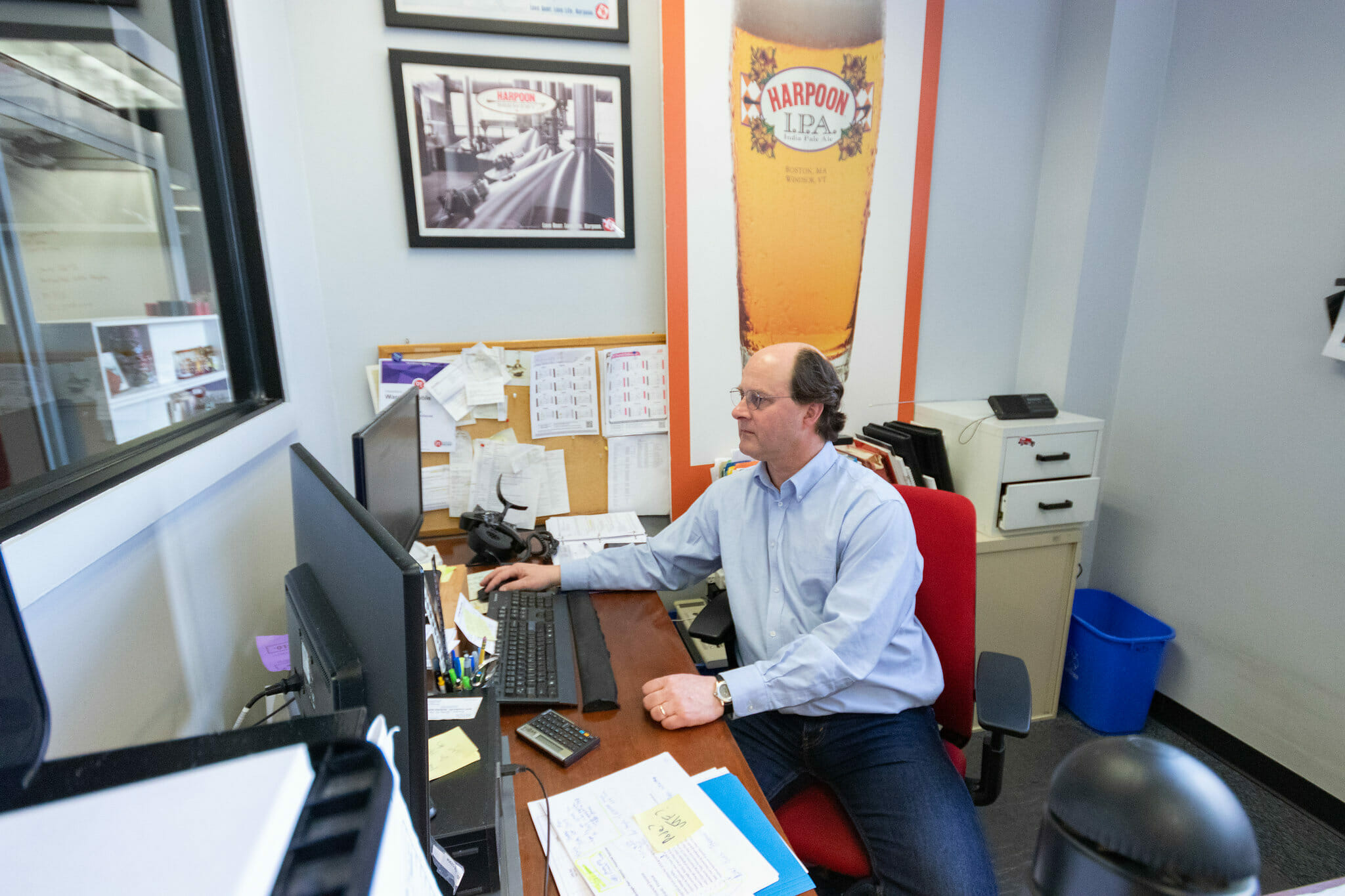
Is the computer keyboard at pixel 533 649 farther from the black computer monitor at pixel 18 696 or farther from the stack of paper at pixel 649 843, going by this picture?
the black computer monitor at pixel 18 696

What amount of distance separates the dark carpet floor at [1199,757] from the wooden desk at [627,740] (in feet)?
3.09

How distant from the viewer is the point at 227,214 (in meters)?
1.44

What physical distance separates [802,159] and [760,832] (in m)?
1.92

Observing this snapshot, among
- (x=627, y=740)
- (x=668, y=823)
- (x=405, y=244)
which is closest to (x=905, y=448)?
(x=627, y=740)

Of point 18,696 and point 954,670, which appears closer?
point 18,696

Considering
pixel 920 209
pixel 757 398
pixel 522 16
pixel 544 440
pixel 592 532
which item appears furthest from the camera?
pixel 920 209

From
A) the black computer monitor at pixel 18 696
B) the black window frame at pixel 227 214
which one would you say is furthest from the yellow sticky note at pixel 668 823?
the black window frame at pixel 227 214

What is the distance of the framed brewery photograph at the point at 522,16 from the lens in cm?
174

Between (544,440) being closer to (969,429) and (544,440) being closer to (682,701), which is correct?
(682,701)

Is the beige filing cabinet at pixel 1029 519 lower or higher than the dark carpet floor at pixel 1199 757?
higher

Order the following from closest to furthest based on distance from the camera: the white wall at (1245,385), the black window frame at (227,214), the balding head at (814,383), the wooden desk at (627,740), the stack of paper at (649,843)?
the stack of paper at (649,843) → the wooden desk at (627,740) → the black window frame at (227,214) → the balding head at (814,383) → the white wall at (1245,385)

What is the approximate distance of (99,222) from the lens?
108cm

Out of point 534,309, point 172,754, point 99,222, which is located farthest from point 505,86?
point 172,754

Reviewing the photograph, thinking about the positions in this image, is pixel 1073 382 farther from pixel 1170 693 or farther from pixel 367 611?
pixel 367 611
